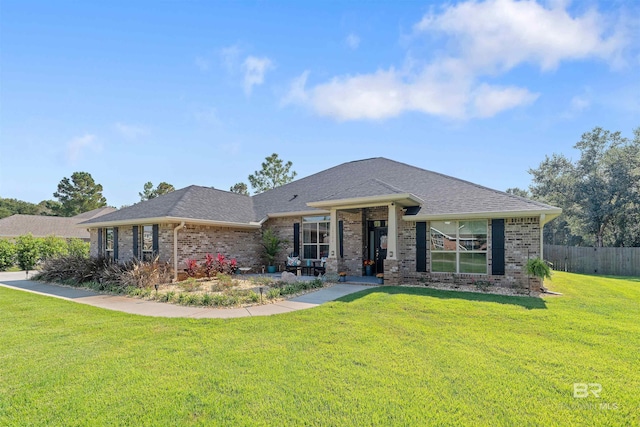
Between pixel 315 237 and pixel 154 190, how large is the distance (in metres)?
40.1

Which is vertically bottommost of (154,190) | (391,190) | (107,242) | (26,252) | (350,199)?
(26,252)

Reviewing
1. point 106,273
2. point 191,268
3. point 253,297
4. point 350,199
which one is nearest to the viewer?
point 253,297

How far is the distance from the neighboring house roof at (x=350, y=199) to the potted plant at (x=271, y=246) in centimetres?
96

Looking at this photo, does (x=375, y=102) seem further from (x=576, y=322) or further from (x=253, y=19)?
(x=576, y=322)

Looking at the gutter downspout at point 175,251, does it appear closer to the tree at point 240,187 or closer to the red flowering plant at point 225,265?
the red flowering plant at point 225,265

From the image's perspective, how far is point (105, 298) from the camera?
10188 mm

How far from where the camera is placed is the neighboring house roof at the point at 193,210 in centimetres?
1377

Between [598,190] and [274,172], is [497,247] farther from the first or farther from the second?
[274,172]

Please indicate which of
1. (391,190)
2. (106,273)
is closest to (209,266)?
(106,273)

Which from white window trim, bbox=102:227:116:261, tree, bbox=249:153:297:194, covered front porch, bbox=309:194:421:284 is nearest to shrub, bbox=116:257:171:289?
white window trim, bbox=102:227:116:261

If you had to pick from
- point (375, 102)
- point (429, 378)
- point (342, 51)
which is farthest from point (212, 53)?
point (429, 378)

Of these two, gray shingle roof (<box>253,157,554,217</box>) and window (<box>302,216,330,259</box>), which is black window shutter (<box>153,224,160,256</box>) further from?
window (<box>302,216,330,259</box>)

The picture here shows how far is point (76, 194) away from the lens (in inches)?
1870

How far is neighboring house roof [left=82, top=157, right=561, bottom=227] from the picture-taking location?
11.2 metres
